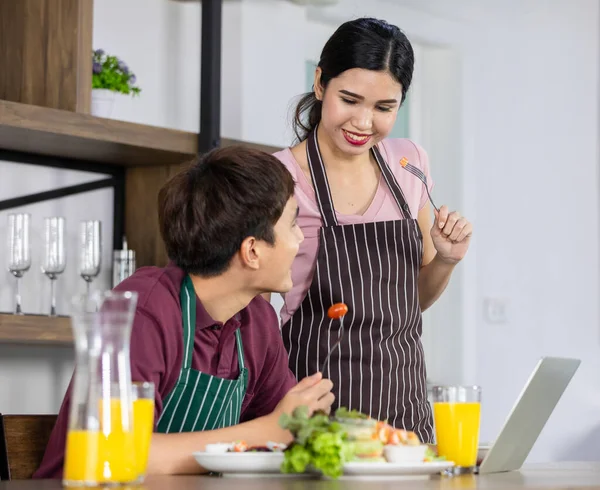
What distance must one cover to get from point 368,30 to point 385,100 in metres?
0.14

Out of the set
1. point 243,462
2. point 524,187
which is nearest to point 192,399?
point 243,462

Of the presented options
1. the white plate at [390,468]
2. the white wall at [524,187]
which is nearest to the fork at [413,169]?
the white plate at [390,468]

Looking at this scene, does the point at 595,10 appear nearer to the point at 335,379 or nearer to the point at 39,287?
the point at 39,287

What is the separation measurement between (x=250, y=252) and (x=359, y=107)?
1.74 ft

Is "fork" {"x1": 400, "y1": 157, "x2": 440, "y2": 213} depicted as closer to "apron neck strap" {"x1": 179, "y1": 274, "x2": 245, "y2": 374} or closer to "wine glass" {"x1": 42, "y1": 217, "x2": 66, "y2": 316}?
"apron neck strap" {"x1": 179, "y1": 274, "x2": 245, "y2": 374}

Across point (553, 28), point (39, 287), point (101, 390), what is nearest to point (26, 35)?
point (39, 287)

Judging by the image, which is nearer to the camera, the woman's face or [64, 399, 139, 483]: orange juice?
[64, 399, 139, 483]: orange juice

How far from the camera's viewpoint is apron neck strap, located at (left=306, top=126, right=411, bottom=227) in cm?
202

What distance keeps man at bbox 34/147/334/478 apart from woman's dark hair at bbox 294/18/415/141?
19.6 inches

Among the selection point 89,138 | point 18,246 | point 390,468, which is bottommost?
point 390,468

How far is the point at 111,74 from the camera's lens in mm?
3082

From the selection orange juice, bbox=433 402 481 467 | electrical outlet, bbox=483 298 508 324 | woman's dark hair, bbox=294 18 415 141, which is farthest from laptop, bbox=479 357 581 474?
electrical outlet, bbox=483 298 508 324

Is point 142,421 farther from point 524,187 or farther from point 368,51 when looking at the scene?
point 524,187

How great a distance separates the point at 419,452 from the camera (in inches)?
47.2
